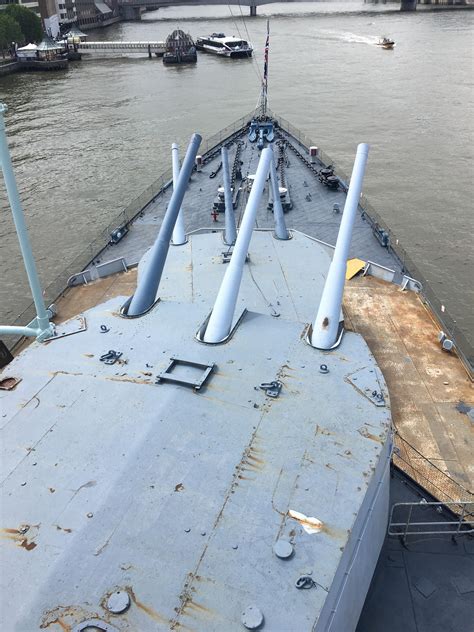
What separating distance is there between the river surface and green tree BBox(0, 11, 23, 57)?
6.81 m

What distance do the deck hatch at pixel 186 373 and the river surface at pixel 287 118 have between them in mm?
17000

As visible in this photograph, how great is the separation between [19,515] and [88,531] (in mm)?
965

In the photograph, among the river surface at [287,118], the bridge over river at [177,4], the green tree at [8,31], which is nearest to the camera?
the river surface at [287,118]

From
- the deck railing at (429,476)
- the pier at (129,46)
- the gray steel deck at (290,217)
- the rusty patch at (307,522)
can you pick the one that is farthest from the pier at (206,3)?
the rusty patch at (307,522)

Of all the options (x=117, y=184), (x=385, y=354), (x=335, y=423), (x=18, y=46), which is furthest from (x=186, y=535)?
(x=18, y=46)

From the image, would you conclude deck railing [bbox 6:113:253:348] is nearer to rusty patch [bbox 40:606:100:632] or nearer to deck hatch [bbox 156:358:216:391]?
deck hatch [bbox 156:358:216:391]

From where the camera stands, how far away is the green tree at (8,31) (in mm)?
72000

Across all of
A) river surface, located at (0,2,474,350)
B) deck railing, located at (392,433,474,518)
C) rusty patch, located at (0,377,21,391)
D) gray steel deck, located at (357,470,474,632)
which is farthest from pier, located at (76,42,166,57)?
gray steel deck, located at (357,470,474,632)

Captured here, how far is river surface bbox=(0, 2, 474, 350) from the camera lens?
28672 millimetres

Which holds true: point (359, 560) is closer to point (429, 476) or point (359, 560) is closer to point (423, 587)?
point (423, 587)

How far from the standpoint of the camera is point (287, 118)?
162ft

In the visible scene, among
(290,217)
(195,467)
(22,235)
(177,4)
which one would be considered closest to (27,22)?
(177,4)

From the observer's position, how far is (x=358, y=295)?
60.6ft

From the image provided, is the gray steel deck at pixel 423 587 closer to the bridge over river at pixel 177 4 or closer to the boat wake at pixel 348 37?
the boat wake at pixel 348 37
